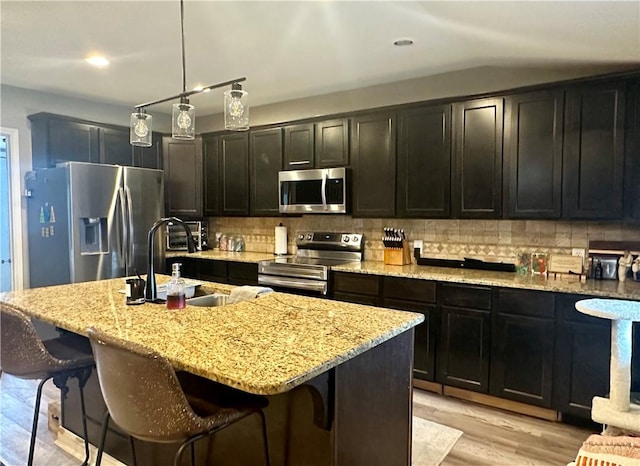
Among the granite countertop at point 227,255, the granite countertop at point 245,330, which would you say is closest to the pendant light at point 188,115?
the granite countertop at point 245,330

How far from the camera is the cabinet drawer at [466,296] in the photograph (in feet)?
10.0

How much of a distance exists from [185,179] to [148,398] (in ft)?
13.4

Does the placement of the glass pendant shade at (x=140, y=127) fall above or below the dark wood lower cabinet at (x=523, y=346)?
above

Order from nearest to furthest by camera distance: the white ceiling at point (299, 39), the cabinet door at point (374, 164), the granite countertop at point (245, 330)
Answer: the granite countertop at point (245, 330)
the white ceiling at point (299, 39)
the cabinet door at point (374, 164)

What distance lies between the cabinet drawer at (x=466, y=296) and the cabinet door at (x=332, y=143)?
1.50 meters

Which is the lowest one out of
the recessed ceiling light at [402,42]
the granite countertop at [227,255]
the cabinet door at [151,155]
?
the granite countertop at [227,255]

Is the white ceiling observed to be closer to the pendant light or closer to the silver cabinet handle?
the pendant light

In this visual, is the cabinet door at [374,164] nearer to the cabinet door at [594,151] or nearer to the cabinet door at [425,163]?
the cabinet door at [425,163]

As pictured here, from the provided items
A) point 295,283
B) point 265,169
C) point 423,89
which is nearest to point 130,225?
point 265,169

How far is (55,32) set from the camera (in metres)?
2.88

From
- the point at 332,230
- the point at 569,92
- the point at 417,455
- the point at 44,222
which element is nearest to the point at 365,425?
the point at 417,455

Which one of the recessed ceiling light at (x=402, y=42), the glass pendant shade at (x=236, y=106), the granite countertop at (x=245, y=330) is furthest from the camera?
the recessed ceiling light at (x=402, y=42)

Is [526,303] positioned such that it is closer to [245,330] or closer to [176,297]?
[245,330]

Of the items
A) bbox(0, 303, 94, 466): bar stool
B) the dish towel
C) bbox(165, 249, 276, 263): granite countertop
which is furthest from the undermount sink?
bbox(165, 249, 276, 263): granite countertop
